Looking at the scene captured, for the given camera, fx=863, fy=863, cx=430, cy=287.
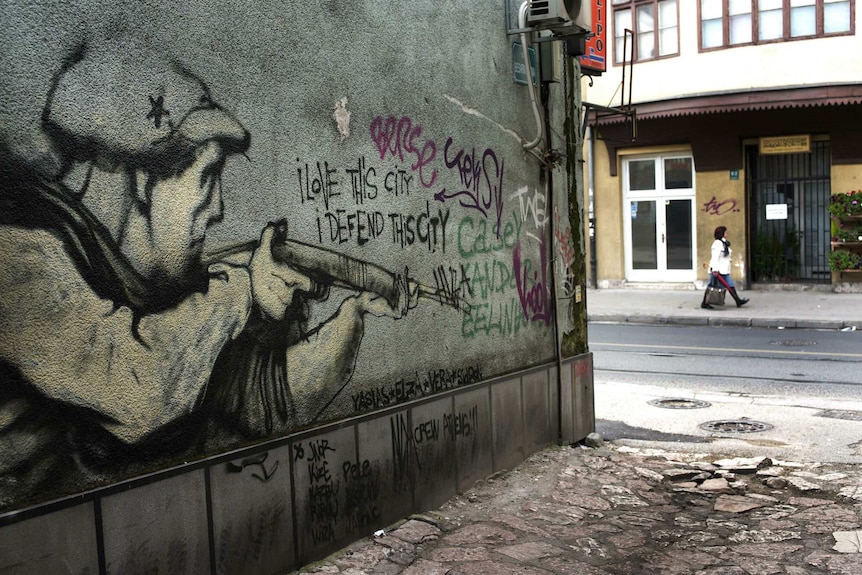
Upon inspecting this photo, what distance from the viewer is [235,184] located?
13.5 feet

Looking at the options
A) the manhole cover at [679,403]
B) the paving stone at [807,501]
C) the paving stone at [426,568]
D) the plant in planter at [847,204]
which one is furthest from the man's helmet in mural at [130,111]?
the plant in planter at [847,204]

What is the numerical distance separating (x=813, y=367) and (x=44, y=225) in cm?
1039

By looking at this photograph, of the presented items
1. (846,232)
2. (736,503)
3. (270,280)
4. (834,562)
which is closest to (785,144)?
(846,232)

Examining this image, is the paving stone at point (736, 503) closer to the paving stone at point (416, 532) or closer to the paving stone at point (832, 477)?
the paving stone at point (832, 477)

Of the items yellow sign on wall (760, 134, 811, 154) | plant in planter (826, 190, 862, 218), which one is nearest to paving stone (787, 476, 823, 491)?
plant in planter (826, 190, 862, 218)

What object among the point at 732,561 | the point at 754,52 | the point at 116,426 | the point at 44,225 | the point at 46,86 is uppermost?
the point at 754,52

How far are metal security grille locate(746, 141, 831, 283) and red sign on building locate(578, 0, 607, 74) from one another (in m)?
12.2

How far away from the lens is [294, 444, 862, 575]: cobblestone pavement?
15.6 ft

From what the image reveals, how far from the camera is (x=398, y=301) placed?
526cm

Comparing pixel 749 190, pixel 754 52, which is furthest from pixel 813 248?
pixel 754 52

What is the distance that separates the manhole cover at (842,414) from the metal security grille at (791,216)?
1285 cm

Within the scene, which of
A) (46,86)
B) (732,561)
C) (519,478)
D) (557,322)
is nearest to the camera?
(46,86)

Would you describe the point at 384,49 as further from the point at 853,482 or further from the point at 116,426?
the point at 853,482

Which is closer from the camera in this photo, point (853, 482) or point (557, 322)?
point (853, 482)
